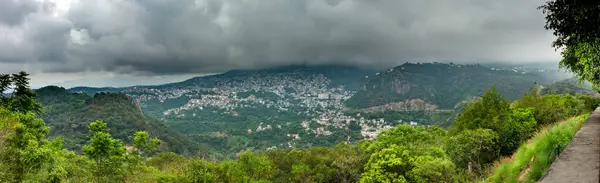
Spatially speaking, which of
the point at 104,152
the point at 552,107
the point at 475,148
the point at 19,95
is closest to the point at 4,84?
the point at 19,95

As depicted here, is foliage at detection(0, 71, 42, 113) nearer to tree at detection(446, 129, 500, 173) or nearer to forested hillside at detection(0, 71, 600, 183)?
forested hillside at detection(0, 71, 600, 183)

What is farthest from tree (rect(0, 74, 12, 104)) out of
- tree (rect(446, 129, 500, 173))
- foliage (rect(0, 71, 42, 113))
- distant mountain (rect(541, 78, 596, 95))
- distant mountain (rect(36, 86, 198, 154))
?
distant mountain (rect(541, 78, 596, 95))

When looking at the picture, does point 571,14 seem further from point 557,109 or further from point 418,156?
point 557,109

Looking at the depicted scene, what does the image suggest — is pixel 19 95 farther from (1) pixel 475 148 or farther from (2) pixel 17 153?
(1) pixel 475 148

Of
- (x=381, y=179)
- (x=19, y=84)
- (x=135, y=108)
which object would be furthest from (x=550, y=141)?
Answer: (x=135, y=108)

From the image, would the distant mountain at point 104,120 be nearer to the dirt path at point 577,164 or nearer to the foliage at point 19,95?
the foliage at point 19,95

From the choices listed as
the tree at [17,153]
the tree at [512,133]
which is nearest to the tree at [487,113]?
the tree at [512,133]
